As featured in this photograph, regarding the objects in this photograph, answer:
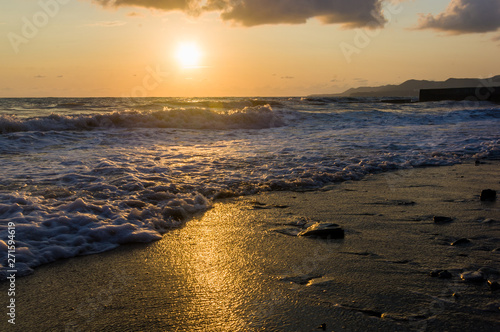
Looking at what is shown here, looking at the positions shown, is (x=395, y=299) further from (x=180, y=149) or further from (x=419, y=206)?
(x=180, y=149)

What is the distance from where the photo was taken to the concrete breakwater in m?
39.6

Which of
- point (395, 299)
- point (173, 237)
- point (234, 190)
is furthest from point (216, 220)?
point (395, 299)

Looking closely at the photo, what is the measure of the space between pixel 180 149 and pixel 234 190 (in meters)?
4.48

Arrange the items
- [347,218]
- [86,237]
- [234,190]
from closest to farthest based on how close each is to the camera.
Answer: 1. [86,237]
2. [347,218]
3. [234,190]

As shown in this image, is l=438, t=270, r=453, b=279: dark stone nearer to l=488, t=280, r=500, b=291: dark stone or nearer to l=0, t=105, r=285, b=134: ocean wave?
l=488, t=280, r=500, b=291: dark stone

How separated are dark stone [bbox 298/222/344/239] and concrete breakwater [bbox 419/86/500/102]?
4331 centimetres

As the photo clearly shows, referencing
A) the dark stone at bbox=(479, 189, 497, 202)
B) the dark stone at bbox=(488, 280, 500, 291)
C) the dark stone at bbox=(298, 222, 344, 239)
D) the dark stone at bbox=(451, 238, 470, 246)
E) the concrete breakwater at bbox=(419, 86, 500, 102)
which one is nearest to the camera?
the dark stone at bbox=(488, 280, 500, 291)

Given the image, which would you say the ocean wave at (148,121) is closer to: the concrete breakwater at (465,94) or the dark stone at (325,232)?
the dark stone at (325,232)

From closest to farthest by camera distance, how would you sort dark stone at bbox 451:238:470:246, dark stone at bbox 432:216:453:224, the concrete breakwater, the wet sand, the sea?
the wet sand < dark stone at bbox 451:238:470:246 < the sea < dark stone at bbox 432:216:453:224 < the concrete breakwater

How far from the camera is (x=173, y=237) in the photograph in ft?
12.7

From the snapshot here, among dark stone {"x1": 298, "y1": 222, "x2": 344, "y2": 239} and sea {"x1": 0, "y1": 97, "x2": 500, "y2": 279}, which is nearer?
dark stone {"x1": 298, "y1": 222, "x2": 344, "y2": 239}

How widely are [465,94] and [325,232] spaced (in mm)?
45889

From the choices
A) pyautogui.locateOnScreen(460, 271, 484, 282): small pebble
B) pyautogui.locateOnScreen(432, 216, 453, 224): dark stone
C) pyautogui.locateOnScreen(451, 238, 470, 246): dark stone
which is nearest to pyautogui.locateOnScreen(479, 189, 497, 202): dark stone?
pyautogui.locateOnScreen(432, 216, 453, 224): dark stone

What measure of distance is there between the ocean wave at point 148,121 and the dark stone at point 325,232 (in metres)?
12.7
